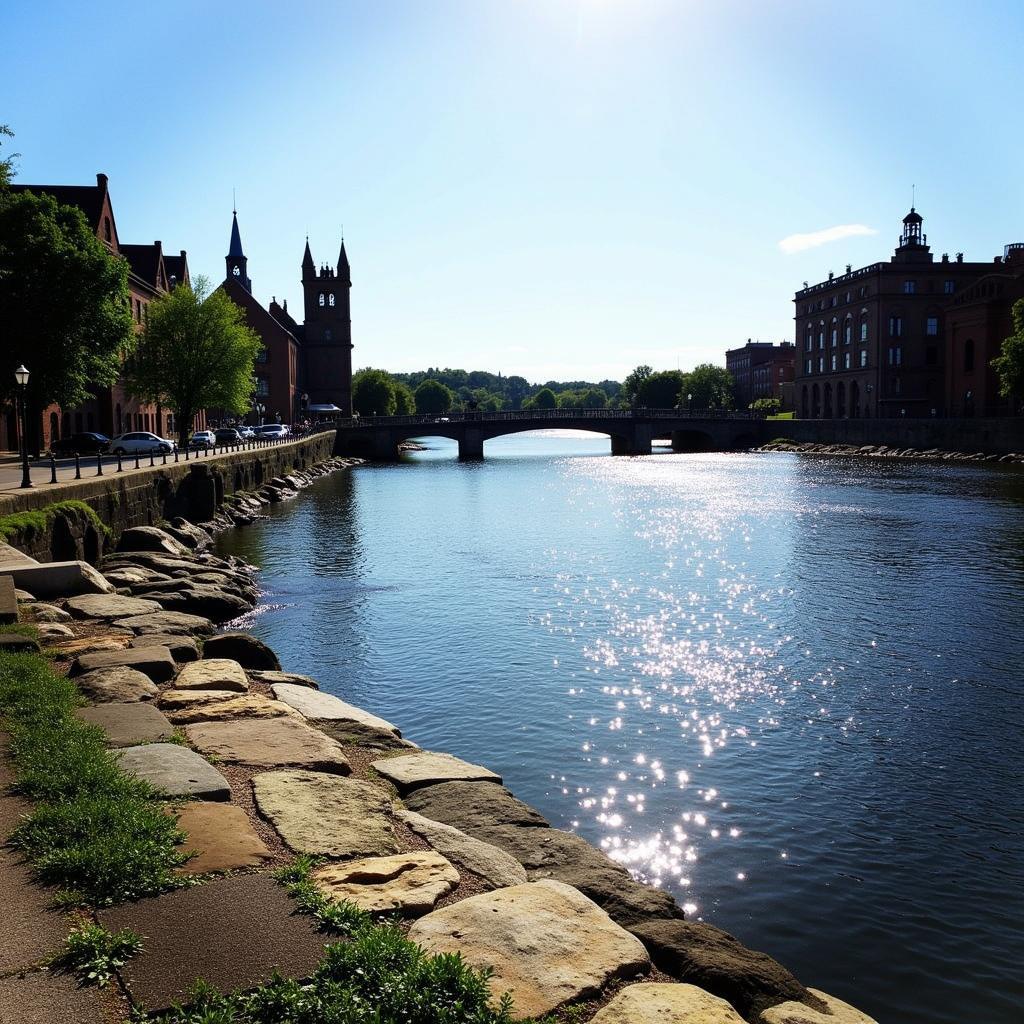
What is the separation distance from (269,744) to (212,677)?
2.87 meters

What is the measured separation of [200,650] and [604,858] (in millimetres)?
7943

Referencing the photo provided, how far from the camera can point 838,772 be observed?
511 inches

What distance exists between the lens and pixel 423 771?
9844 mm

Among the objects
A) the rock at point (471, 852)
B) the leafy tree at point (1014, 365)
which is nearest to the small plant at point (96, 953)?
the rock at point (471, 852)

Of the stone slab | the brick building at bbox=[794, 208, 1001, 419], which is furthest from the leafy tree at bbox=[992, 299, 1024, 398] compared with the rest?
the stone slab

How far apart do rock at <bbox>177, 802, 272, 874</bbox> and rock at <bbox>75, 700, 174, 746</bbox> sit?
1.86 metres

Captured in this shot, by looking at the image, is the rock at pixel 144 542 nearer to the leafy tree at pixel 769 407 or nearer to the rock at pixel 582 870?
the rock at pixel 582 870

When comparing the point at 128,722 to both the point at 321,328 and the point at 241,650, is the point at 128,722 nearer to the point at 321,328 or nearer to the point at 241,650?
the point at 241,650

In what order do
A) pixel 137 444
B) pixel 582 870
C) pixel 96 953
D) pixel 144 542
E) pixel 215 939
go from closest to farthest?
pixel 96 953, pixel 215 939, pixel 582 870, pixel 144 542, pixel 137 444

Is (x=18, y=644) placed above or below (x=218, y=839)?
above

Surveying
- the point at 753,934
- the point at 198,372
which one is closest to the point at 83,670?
the point at 753,934

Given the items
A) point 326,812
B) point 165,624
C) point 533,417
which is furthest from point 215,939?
point 533,417

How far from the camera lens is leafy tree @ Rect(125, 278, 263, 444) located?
63.0 m

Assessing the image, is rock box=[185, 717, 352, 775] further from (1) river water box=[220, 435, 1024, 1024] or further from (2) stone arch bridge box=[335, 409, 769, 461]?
(2) stone arch bridge box=[335, 409, 769, 461]
